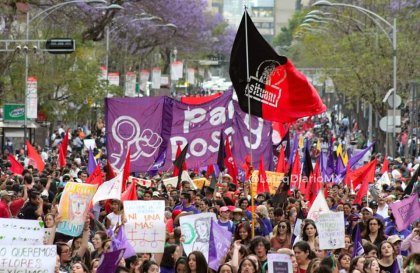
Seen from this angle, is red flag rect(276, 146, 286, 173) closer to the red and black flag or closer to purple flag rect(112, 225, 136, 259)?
the red and black flag

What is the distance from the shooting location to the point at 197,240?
16047 mm

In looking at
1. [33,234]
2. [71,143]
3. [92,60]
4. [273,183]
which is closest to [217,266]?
[33,234]

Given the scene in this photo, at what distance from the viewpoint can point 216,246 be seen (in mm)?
15586

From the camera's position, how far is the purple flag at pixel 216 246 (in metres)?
15.5

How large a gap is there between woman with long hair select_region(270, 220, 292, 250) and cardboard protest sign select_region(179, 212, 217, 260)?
109 cm

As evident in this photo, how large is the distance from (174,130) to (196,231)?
1037 centimetres

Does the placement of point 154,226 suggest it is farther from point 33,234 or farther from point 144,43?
point 144,43

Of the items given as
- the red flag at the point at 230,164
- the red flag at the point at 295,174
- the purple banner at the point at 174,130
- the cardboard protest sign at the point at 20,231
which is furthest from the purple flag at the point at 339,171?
the cardboard protest sign at the point at 20,231

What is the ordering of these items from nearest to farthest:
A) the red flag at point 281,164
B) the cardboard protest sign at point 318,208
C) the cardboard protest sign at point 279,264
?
the cardboard protest sign at point 279,264, the cardboard protest sign at point 318,208, the red flag at point 281,164

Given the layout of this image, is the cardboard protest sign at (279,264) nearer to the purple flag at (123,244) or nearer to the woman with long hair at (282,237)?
the purple flag at (123,244)

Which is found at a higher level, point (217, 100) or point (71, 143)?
point (217, 100)

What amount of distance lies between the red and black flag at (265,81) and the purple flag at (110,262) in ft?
18.4

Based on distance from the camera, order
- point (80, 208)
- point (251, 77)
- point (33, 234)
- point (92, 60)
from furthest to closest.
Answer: point (92, 60) → point (251, 77) → point (80, 208) → point (33, 234)

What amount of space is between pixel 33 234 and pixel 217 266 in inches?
72.6
